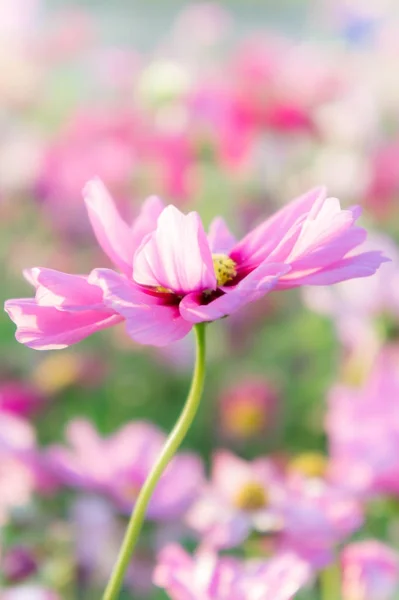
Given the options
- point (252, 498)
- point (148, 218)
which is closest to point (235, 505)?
point (252, 498)

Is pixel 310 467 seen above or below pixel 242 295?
below

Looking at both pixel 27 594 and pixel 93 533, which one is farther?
pixel 93 533

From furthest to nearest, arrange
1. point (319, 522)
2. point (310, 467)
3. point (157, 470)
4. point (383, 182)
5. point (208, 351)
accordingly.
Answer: point (208, 351) → point (383, 182) → point (310, 467) → point (319, 522) → point (157, 470)

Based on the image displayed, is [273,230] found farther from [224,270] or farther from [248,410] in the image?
[248,410]

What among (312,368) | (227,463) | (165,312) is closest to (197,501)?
(227,463)

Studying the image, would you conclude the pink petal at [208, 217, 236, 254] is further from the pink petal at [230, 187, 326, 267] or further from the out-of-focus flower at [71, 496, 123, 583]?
the out-of-focus flower at [71, 496, 123, 583]

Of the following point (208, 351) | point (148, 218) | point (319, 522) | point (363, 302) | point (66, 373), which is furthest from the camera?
point (208, 351)
